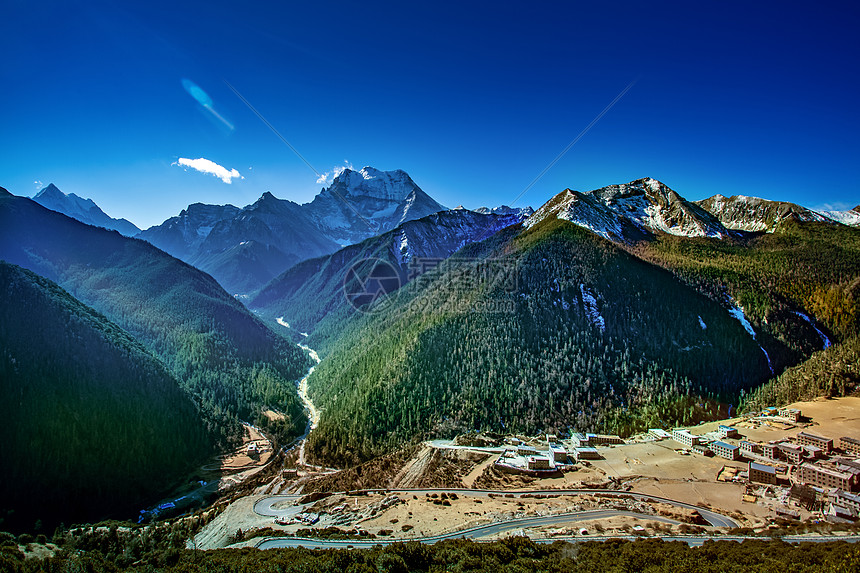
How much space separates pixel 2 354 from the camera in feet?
333

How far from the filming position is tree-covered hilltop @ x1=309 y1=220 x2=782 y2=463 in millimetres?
110625

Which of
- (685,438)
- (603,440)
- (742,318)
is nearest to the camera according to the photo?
(685,438)

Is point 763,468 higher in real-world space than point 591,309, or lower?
lower

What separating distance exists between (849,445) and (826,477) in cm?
2514

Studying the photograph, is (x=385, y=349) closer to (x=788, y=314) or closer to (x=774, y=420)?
(x=774, y=420)

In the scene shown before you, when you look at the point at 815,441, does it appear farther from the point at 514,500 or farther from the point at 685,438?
the point at 514,500

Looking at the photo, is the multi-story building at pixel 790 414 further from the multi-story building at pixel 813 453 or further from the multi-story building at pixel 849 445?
the multi-story building at pixel 813 453

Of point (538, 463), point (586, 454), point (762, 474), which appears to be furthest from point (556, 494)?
point (762, 474)

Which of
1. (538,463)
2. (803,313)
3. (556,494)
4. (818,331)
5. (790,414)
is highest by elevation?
(803,313)

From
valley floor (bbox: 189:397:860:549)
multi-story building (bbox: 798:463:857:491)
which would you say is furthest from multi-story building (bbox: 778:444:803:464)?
valley floor (bbox: 189:397:860:549)

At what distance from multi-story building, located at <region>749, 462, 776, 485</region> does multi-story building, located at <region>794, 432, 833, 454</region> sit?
59.4 ft

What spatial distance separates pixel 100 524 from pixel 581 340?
129 metres

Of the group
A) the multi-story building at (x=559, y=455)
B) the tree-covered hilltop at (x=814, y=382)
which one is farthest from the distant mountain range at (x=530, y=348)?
the multi-story building at (x=559, y=455)

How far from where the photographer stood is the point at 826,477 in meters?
63.3
